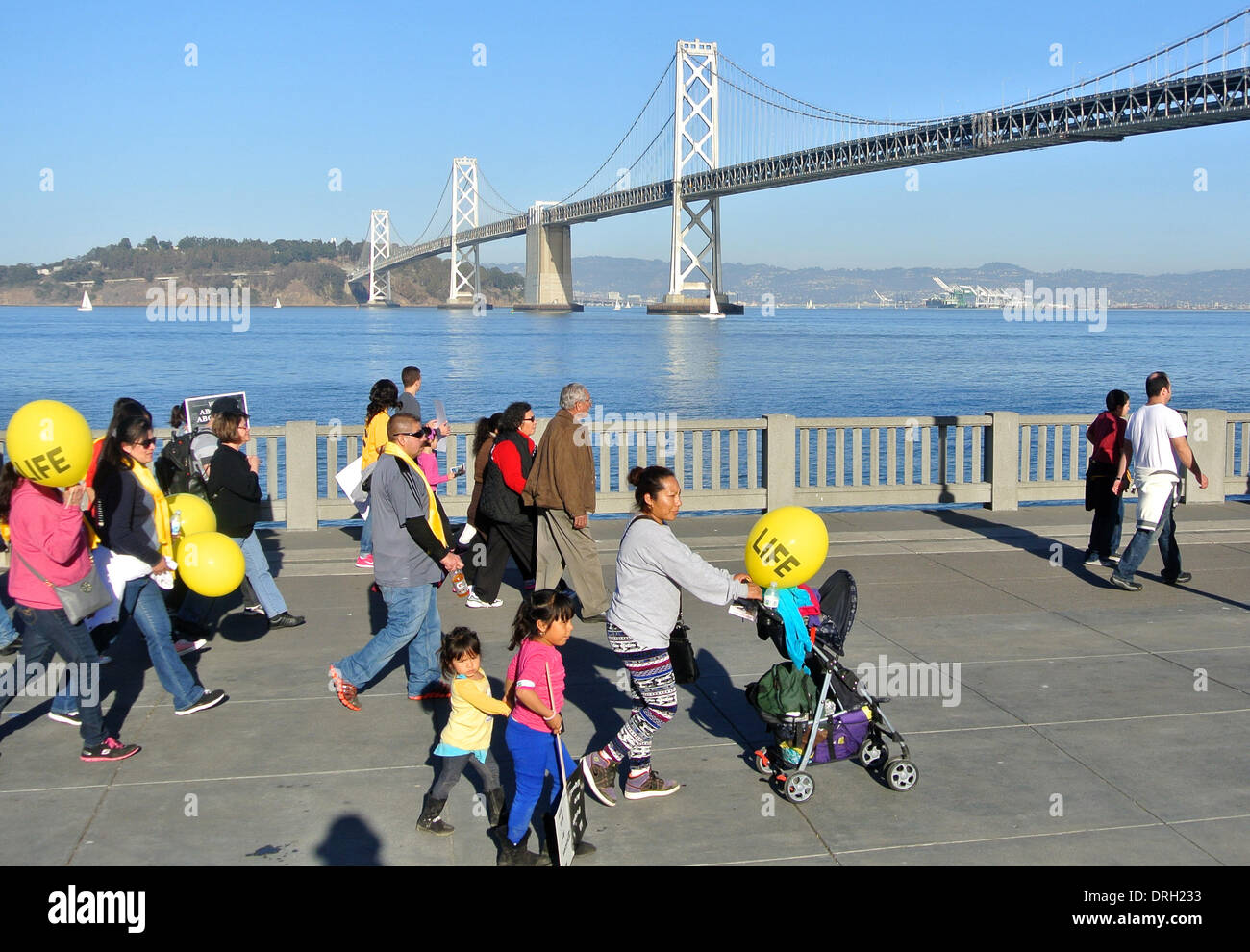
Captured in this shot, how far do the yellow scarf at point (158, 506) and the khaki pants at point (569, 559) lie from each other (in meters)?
2.25

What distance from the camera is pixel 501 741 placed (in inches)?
215

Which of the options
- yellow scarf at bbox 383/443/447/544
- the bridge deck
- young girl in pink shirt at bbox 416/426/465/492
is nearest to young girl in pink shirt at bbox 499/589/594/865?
yellow scarf at bbox 383/443/447/544

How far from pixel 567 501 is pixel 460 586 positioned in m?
1.53

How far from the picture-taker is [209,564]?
6.36 m

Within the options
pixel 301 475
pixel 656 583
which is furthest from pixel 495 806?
pixel 301 475

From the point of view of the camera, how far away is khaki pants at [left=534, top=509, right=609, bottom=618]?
7.48m

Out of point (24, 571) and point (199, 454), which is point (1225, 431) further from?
point (24, 571)

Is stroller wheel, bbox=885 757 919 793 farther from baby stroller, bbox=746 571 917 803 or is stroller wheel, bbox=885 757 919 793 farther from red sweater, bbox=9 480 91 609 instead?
red sweater, bbox=9 480 91 609

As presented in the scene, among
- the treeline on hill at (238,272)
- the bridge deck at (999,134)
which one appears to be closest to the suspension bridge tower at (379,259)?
the treeline on hill at (238,272)

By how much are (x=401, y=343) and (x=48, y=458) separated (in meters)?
79.6

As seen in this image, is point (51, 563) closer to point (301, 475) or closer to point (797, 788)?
point (797, 788)
